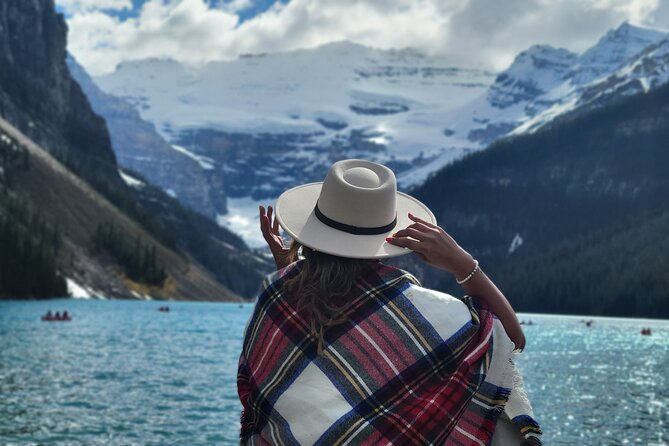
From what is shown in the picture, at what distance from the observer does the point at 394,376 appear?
5473 millimetres

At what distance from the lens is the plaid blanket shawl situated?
17.8ft

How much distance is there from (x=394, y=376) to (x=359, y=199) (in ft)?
3.65

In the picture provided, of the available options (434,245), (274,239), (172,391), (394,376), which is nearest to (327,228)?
(434,245)

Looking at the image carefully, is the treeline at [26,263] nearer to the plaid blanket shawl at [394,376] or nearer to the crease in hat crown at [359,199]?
the crease in hat crown at [359,199]

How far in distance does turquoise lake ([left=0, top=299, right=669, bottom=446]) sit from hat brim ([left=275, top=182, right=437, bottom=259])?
2160 cm

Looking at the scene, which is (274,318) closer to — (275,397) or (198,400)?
(275,397)

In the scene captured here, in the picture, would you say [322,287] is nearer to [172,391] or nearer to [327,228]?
[327,228]

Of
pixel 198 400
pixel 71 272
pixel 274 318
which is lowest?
pixel 71 272

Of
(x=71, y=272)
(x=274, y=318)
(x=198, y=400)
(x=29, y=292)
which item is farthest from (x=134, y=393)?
(x=71, y=272)

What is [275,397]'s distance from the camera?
19.0ft

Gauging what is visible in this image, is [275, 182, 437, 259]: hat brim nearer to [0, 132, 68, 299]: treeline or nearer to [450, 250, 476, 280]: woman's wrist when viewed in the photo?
[450, 250, 476, 280]: woman's wrist

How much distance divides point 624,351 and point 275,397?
7860 cm

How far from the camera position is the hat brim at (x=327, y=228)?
5691 millimetres

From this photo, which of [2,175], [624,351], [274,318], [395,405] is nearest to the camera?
[395,405]
